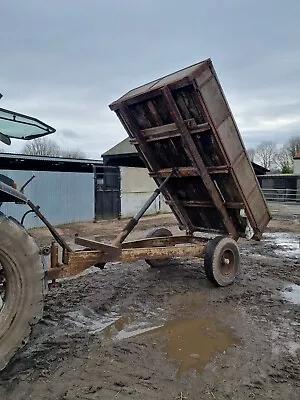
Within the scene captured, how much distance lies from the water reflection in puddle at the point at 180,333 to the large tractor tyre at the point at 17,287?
109 cm

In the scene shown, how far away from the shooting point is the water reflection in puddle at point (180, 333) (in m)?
3.42

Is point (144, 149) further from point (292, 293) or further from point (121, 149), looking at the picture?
point (121, 149)

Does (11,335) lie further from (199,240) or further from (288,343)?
(199,240)

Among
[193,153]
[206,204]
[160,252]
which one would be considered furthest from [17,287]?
[206,204]

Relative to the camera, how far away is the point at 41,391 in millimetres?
2791

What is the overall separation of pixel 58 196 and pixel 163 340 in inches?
427

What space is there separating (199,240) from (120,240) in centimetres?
160

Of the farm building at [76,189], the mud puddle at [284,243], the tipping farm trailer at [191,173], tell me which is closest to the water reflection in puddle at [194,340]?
the tipping farm trailer at [191,173]

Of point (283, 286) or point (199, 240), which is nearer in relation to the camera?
point (283, 286)

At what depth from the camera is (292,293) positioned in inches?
213

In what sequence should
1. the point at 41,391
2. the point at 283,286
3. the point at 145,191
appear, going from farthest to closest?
the point at 145,191 → the point at 283,286 → the point at 41,391

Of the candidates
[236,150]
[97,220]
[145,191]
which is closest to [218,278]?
[236,150]

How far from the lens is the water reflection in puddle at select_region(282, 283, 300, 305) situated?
5129 millimetres

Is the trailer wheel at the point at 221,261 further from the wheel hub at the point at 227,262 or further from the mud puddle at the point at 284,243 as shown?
the mud puddle at the point at 284,243
